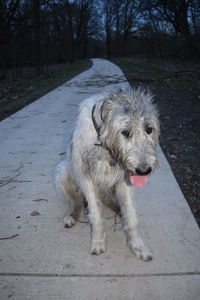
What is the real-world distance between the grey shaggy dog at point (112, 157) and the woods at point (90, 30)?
52.2 feet

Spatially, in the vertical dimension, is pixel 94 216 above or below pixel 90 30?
below

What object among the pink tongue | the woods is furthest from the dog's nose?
the woods

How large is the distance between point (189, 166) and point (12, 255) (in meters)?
3.06

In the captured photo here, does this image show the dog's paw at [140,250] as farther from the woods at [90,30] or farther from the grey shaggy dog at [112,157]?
the woods at [90,30]

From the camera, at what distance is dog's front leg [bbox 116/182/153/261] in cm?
299

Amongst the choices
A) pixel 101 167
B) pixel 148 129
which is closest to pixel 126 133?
pixel 148 129

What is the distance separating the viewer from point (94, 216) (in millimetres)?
3363

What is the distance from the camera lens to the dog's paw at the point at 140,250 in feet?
9.71

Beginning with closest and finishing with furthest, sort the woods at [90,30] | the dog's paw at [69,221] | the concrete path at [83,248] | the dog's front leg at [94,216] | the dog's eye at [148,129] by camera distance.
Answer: the concrete path at [83,248] → the dog's eye at [148,129] → the dog's front leg at [94,216] → the dog's paw at [69,221] → the woods at [90,30]

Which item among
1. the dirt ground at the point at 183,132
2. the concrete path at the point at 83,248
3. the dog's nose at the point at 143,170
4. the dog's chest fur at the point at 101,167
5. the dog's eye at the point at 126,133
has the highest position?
the dog's eye at the point at 126,133

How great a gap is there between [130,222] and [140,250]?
37 centimetres

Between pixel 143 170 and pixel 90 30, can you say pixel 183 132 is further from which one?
→ pixel 90 30

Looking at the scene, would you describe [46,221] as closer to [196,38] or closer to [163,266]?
[163,266]

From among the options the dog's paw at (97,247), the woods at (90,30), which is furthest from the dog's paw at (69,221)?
the woods at (90,30)
